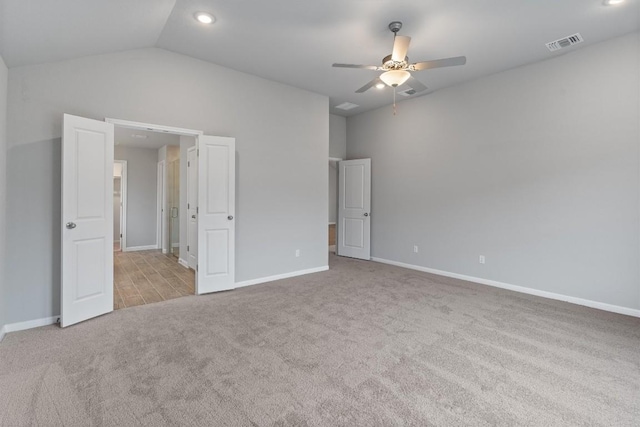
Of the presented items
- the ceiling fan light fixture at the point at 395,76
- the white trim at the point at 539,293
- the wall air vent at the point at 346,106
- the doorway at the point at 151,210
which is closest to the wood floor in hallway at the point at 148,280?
the doorway at the point at 151,210

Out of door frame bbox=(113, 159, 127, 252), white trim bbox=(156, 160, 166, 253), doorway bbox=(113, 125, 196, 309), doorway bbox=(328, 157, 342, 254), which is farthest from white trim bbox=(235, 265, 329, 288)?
door frame bbox=(113, 159, 127, 252)

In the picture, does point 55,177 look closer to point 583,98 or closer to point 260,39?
point 260,39

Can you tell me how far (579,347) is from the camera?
104 inches

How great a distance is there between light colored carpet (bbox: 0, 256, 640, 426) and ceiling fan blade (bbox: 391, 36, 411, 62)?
2622 mm

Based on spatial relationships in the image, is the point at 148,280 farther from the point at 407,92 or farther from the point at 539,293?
the point at 539,293

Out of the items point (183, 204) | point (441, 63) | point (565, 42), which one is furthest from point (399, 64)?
point (183, 204)

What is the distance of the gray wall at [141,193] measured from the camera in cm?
766

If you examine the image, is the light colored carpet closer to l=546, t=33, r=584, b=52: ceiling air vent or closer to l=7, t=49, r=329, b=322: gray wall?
l=7, t=49, r=329, b=322: gray wall

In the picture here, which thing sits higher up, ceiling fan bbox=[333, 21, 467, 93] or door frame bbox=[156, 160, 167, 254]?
ceiling fan bbox=[333, 21, 467, 93]

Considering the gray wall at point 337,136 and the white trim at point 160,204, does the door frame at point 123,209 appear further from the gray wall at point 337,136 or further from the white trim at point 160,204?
the gray wall at point 337,136

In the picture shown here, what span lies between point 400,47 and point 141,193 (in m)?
7.49

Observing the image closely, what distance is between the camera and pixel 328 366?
2309 millimetres

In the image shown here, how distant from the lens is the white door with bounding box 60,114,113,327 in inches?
116

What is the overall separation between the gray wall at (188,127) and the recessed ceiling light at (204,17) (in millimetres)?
938
